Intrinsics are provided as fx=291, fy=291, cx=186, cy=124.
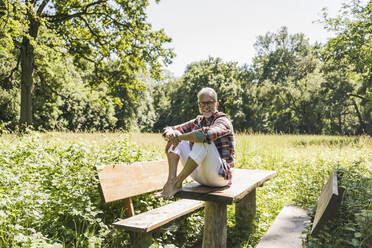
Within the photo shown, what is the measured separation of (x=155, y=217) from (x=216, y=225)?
63cm

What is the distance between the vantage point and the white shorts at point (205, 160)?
8.36 feet

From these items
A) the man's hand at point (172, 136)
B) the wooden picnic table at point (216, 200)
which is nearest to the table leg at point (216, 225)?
the wooden picnic table at point (216, 200)

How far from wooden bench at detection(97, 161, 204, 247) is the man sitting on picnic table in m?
0.34

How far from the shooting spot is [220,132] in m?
2.63

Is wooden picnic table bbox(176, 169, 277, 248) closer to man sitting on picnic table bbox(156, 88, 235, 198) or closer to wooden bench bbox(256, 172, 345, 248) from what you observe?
man sitting on picnic table bbox(156, 88, 235, 198)

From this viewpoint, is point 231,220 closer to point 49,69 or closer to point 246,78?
point 49,69

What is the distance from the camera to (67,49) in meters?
12.8

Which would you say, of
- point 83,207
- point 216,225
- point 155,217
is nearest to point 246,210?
point 216,225

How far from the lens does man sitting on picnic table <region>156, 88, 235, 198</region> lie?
255cm

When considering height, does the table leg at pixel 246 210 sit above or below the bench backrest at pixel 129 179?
below

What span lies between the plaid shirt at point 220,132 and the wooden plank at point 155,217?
2.60 ft

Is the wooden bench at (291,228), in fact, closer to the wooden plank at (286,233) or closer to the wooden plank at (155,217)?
the wooden plank at (286,233)

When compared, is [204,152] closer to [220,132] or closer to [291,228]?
[220,132]

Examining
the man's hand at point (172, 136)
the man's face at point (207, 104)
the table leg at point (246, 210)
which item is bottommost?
the table leg at point (246, 210)
